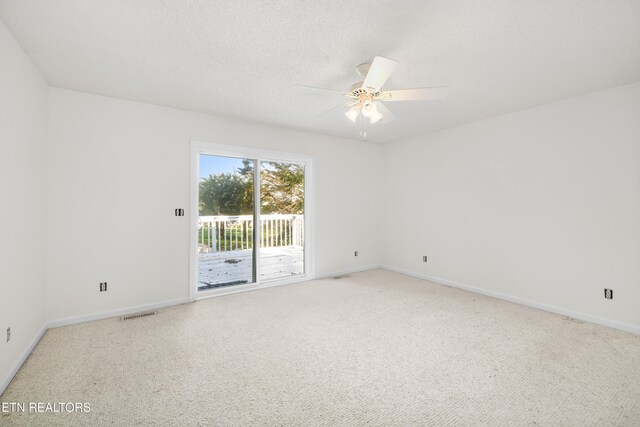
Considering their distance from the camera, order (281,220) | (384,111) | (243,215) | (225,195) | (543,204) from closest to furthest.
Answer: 1. (384,111)
2. (543,204)
3. (225,195)
4. (243,215)
5. (281,220)

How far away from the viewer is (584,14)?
1.81 m

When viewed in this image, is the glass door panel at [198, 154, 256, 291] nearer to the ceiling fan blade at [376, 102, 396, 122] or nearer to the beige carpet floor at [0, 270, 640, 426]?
the beige carpet floor at [0, 270, 640, 426]

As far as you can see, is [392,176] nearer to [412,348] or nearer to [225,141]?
[225,141]

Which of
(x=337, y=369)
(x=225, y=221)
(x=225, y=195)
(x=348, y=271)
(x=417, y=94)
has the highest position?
(x=417, y=94)

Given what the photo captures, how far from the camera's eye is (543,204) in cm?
344

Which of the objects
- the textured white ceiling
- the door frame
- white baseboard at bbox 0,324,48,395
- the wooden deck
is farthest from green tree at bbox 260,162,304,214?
white baseboard at bbox 0,324,48,395

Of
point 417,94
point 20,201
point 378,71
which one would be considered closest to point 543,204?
point 417,94

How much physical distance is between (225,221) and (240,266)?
828 mm

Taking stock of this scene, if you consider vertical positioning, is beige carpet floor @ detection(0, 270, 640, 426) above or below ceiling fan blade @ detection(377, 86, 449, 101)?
below

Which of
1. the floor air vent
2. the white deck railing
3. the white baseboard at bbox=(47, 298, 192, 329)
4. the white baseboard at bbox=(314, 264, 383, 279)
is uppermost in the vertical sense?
the white deck railing

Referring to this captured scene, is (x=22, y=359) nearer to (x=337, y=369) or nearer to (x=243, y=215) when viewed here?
(x=337, y=369)

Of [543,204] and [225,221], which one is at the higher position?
[543,204]

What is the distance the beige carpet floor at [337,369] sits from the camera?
5.53 feet

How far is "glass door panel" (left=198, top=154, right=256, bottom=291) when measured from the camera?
3.95m
